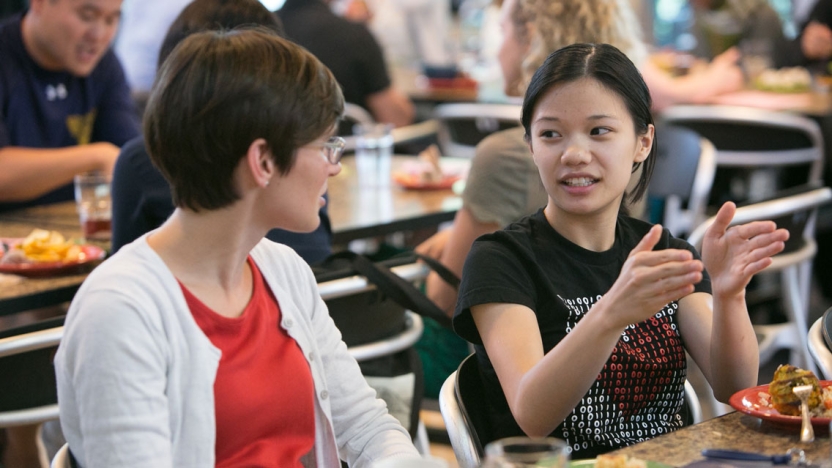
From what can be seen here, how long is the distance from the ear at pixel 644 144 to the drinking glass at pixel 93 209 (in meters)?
Answer: 1.30

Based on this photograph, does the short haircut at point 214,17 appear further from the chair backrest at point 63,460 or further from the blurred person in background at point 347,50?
the blurred person in background at point 347,50

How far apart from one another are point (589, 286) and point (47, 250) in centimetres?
116

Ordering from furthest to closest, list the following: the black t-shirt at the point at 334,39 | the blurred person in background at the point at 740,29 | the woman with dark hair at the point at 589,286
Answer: the blurred person in background at the point at 740,29, the black t-shirt at the point at 334,39, the woman with dark hair at the point at 589,286

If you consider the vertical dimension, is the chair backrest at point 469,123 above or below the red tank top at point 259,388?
below

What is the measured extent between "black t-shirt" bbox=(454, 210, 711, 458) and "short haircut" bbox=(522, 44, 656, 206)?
0.63 feet

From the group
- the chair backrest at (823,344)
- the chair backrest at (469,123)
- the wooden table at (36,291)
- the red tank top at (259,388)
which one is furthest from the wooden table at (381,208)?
the chair backrest at (823,344)

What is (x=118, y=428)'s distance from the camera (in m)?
1.10

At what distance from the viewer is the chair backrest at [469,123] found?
3885 mm

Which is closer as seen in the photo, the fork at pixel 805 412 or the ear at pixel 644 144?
the fork at pixel 805 412

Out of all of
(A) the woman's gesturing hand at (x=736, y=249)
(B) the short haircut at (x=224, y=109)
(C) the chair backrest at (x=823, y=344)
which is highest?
(B) the short haircut at (x=224, y=109)

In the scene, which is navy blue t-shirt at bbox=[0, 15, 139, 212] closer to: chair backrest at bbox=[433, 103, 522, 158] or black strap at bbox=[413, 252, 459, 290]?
black strap at bbox=[413, 252, 459, 290]

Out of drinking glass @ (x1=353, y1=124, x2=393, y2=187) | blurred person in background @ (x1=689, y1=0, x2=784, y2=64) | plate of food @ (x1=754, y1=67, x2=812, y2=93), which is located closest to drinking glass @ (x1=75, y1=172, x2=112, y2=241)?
drinking glass @ (x1=353, y1=124, x2=393, y2=187)

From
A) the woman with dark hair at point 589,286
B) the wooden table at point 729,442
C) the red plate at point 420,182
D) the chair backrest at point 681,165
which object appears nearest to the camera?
the wooden table at point 729,442

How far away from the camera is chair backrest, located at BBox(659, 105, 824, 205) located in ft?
12.8
